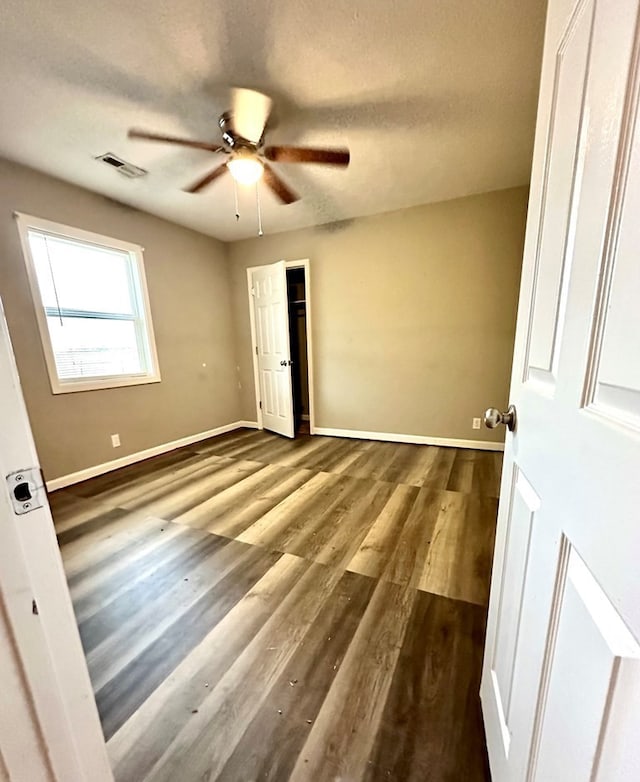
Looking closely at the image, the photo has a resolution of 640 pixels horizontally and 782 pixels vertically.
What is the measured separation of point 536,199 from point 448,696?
1516 millimetres

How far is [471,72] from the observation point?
1.62 m

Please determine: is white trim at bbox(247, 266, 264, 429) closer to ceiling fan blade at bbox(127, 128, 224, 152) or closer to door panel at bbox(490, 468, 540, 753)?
ceiling fan blade at bbox(127, 128, 224, 152)

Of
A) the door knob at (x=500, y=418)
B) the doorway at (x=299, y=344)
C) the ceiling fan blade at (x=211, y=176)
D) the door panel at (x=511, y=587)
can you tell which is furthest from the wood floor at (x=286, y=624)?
the ceiling fan blade at (x=211, y=176)

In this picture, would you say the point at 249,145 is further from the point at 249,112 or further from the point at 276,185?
the point at 276,185

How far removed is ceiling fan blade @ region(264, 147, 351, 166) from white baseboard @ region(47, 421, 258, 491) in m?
3.01

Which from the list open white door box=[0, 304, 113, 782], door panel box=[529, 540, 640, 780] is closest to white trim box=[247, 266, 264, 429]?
open white door box=[0, 304, 113, 782]

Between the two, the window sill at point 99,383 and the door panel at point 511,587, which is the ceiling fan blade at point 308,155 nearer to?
the door panel at point 511,587

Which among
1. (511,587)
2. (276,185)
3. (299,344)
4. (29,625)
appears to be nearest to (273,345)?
(299,344)

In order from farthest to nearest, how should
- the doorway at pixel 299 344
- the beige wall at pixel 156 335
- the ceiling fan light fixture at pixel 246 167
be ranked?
the doorway at pixel 299 344
the beige wall at pixel 156 335
the ceiling fan light fixture at pixel 246 167

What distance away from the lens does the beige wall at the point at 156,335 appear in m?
2.43

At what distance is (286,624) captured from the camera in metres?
1.34

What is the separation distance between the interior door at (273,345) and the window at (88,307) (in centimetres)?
133

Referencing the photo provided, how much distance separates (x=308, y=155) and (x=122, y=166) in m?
1.55

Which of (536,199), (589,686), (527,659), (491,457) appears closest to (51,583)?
(589,686)
